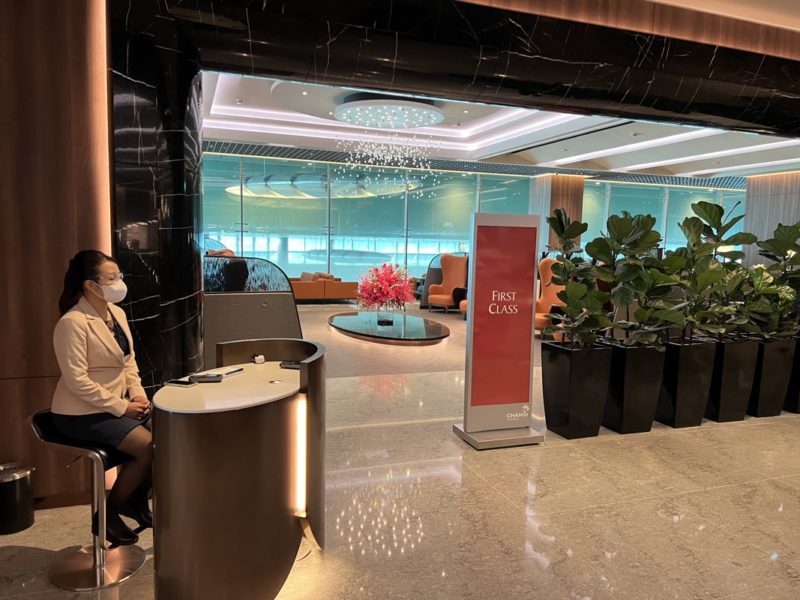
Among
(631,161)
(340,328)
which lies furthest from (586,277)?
(631,161)

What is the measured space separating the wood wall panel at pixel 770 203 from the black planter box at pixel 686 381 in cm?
1230

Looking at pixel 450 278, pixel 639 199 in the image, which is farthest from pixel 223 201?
pixel 639 199

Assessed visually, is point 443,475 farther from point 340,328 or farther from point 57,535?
point 340,328

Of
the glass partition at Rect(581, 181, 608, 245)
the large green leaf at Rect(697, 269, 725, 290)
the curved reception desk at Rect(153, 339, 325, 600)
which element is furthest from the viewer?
the glass partition at Rect(581, 181, 608, 245)

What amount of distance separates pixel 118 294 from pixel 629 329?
3760 mm

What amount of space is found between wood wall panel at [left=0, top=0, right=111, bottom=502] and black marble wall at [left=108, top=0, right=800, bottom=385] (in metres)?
0.11

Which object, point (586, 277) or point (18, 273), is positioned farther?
point (586, 277)

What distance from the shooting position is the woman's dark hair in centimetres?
239

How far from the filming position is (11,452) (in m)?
3.07

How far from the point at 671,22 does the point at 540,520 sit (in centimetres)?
415

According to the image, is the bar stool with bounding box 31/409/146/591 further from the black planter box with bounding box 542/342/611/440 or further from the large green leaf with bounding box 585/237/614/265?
the large green leaf with bounding box 585/237/614/265

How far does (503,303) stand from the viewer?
13.6 feet

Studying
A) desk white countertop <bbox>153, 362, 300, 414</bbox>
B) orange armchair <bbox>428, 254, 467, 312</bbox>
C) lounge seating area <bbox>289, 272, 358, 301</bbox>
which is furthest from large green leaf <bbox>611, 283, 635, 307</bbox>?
lounge seating area <bbox>289, 272, 358, 301</bbox>

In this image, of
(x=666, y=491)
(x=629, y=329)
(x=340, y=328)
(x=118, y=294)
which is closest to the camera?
(x=118, y=294)
